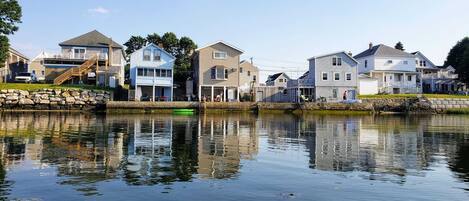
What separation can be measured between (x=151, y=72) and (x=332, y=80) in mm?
27852

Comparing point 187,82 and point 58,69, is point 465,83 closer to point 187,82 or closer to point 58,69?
point 187,82

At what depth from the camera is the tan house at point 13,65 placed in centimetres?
6728

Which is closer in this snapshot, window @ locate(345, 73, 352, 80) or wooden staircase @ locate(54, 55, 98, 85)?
wooden staircase @ locate(54, 55, 98, 85)

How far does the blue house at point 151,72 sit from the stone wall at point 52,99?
6923 mm

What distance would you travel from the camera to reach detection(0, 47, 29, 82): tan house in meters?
67.3

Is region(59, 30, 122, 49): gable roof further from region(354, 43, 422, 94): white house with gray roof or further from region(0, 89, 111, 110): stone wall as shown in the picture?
region(354, 43, 422, 94): white house with gray roof

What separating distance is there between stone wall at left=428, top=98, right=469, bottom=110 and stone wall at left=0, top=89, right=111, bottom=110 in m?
48.4

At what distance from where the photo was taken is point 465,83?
82438 millimetres

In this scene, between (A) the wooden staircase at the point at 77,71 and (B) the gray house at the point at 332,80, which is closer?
(A) the wooden staircase at the point at 77,71

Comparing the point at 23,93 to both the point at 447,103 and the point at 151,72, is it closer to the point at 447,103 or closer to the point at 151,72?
the point at 151,72

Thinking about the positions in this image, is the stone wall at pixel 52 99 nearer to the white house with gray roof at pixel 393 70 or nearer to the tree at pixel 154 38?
the tree at pixel 154 38

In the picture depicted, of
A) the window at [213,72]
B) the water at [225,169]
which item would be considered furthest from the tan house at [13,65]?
the water at [225,169]

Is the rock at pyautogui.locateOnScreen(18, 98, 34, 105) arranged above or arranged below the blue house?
below

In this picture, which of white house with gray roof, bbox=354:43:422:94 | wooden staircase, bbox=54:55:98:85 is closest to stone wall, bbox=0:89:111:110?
wooden staircase, bbox=54:55:98:85
